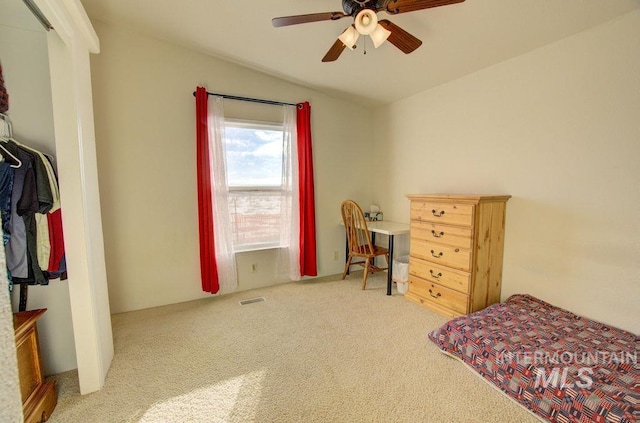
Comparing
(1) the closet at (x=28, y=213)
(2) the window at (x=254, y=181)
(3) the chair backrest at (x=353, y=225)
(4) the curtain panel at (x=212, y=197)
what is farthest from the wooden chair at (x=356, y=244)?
(1) the closet at (x=28, y=213)

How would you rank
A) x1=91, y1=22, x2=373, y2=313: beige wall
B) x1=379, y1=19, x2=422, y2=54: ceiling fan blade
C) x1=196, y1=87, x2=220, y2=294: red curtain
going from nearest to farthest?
x1=379, y1=19, x2=422, y2=54: ceiling fan blade → x1=91, y1=22, x2=373, y2=313: beige wall → x1=196, y1=87, x2=220, y2=294: red curtain

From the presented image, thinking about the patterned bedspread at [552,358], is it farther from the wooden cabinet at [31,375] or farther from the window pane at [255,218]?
the wooden cabinet at [31,375]

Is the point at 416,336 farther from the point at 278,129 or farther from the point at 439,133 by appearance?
the point at 278,129

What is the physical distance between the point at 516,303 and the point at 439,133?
1775 mm

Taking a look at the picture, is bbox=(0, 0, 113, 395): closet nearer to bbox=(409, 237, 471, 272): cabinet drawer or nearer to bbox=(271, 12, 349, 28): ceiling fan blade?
bbox=(271, 12, 349, 28): ceiling fan blade

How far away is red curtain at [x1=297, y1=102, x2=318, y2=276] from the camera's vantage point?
10.7 feet

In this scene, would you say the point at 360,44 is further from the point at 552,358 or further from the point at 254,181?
the point at 552,358

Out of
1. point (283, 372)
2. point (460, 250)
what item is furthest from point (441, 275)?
point (283, 372)

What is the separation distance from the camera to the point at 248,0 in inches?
78.4

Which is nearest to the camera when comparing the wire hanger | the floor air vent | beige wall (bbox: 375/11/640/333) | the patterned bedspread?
the patterned bedspread

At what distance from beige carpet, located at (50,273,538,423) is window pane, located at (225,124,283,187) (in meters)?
1.41

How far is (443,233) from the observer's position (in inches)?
97.2

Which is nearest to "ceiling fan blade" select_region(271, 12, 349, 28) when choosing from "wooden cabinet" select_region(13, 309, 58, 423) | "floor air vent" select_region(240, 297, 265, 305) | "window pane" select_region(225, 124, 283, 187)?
"window pane" select_region(225, 124, 283, 187)

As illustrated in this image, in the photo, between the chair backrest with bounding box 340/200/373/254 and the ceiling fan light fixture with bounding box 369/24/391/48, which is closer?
the ceiling fan light fixture with bounding box 369/24/391/48
